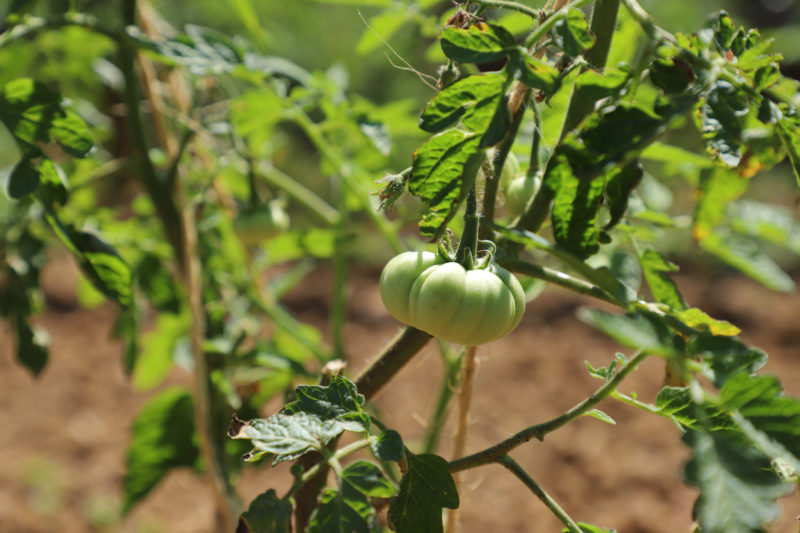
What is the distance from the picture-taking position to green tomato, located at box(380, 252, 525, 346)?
0.48 m

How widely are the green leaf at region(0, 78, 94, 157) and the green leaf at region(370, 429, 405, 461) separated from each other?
1.30ft

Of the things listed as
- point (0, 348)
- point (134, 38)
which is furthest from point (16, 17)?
point (0, 348)

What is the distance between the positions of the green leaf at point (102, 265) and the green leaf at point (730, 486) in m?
0.53

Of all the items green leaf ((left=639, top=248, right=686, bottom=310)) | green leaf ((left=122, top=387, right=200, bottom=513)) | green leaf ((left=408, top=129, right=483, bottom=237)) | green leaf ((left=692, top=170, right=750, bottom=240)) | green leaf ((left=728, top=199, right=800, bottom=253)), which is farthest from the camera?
green leaf ((left=122, top=387, right=200, bottom=513))

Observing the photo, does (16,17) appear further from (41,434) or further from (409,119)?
(41,434)

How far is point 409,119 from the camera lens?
38.5 inches

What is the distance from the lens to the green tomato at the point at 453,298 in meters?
0.48

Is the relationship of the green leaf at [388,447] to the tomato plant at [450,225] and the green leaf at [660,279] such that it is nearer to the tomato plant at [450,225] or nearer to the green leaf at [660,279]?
the tomato plant at [450,225]

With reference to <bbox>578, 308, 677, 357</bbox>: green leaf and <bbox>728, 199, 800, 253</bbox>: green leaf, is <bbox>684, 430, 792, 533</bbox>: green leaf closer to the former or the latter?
<bbox>578, 308, 677, 357</bbox>: green leaf

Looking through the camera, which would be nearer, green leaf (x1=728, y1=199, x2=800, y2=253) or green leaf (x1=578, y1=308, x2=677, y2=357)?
green leaf (x1=578, y1=308, x2=677, y2=357)

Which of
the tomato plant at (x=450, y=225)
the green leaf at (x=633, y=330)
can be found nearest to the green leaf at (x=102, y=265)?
the tomato plant at (x=450, y=225)

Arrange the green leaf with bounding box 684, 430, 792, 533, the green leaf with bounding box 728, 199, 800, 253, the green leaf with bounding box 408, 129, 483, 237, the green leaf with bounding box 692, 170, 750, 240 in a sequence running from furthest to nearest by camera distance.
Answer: the green leaf with bounding box 728, 199, 800, 253
the green leaf with bounding box 692, 170, 750, 240
the green leaf with bounding box 408, 129, 483, 237
the green leaf with bounding box 684, 430, 792, 533

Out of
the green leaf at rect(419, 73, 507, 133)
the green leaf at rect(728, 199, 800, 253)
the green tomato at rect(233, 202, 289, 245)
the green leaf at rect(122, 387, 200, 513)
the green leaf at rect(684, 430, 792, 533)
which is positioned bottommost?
the green leaf at rect(122, 387, 200, 513)

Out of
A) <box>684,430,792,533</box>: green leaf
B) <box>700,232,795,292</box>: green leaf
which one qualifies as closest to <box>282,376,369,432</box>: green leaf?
<box>684,430,792,533</box>: green leaf
